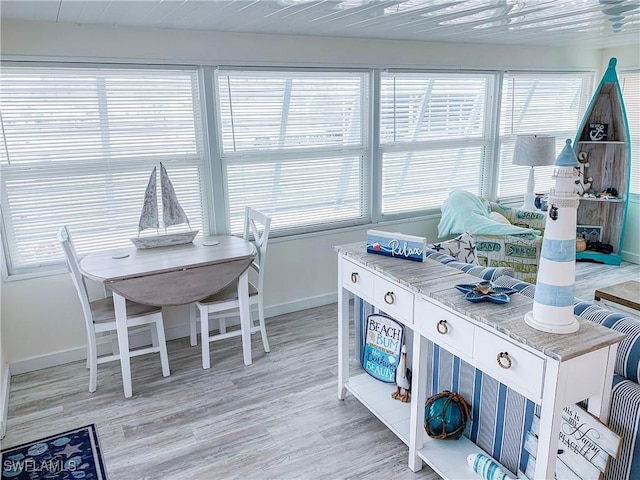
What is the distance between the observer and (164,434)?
252 cm

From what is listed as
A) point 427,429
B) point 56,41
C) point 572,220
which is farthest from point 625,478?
point 56,41

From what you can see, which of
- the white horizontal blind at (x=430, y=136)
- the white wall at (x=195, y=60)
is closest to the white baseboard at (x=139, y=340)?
the white wall at (x=195, y=60)

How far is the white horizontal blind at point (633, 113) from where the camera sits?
4953mm

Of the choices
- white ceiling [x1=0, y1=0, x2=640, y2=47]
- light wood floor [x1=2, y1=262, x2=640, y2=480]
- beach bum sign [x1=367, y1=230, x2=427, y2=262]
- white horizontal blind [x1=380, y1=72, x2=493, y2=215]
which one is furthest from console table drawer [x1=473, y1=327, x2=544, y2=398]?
white horizontal blind [x1=380, y1=72, x2=493, y2=215]

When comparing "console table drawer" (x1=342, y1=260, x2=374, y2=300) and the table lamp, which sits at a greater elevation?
the table lamp

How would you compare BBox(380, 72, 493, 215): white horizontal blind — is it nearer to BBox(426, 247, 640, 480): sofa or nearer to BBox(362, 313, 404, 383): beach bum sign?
BBox(362, 313, 404, 383): beach bum sign

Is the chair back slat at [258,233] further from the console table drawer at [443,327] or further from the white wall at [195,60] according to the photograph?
the console table drawer at [443,327]

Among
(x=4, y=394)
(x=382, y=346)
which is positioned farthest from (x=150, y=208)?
(x=382, y=346)

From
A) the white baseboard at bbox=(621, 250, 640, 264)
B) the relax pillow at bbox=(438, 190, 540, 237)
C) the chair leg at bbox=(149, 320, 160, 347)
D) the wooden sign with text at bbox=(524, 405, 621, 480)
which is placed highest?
the relax pillow at bbox=(438, 190, 540, 237)

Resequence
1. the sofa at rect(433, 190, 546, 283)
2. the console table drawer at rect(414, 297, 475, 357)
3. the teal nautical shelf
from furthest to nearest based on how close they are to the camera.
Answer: the teal nautical shelf
the sofa at rect(433, 190, 546, 283)
the console table drawer at rect(414, 297, 475, 357)

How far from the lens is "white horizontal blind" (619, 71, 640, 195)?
4953mm

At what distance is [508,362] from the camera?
1.61 metres

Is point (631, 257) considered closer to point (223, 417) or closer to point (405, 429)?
point (405, 429)

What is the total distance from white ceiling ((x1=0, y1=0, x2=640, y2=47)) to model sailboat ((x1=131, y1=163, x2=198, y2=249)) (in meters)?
0.95
